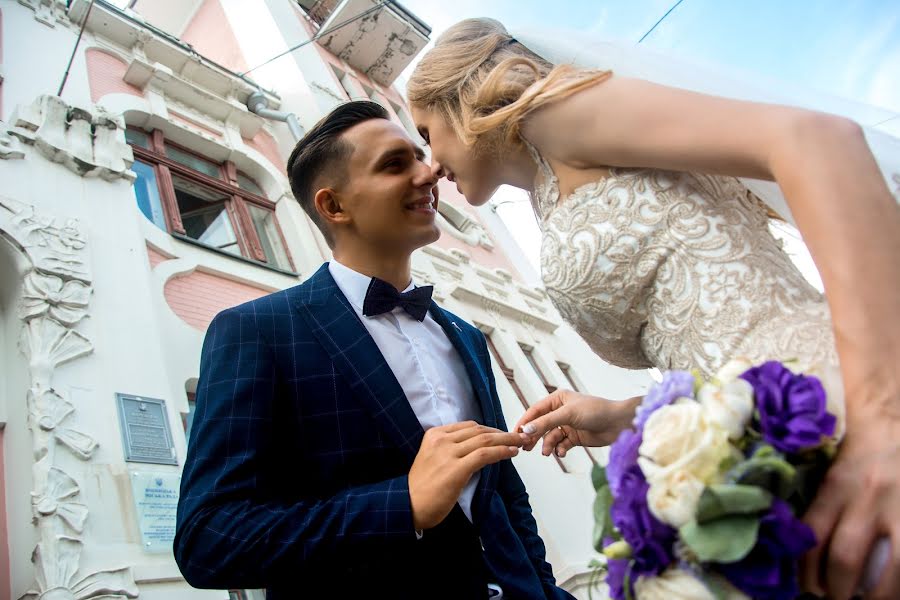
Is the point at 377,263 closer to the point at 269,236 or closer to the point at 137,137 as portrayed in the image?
the point at 269,236

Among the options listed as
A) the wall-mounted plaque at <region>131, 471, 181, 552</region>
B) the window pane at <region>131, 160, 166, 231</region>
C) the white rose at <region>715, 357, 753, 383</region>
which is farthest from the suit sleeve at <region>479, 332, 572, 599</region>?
the window pane at <region>131, 160, 166, 231</region>

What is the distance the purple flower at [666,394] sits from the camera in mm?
857

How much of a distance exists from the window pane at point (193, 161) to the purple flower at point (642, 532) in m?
7.43

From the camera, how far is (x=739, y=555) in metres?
0.68

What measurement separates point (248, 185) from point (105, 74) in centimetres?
210

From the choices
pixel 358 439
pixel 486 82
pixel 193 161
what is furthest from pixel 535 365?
pixel 486 82

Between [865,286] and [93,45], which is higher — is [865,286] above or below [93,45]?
below

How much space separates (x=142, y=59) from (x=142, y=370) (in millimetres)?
5543

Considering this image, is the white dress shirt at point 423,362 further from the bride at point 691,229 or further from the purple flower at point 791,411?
the purple flower at point 791,411

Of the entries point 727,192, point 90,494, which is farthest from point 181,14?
point 727,192

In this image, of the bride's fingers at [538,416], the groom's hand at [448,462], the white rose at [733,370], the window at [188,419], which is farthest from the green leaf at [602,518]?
the window at [188,419]

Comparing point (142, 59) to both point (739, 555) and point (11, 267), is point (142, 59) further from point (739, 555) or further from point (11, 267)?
point (739, 555)

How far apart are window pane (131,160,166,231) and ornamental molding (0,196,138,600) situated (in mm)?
1429

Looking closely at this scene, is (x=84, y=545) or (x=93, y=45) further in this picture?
(x=93, y=45)
